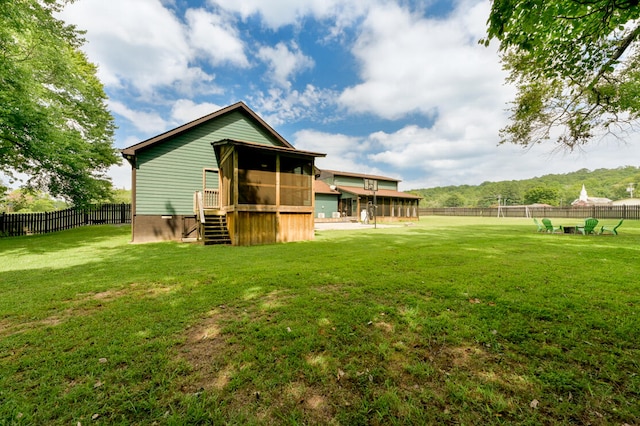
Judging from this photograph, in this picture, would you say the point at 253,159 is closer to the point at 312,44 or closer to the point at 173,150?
the point at 173,150

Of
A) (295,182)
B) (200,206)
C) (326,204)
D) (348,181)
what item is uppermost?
(348,181)

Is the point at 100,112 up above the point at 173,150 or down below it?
above

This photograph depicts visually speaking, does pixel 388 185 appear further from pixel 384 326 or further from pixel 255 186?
pixel 384 326

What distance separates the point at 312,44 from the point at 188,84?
1049cm

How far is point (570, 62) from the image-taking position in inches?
210

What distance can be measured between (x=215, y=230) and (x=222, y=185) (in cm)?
280

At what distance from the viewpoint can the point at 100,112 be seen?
1741 cm

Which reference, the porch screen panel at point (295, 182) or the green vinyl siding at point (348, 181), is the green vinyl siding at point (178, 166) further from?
the green vinyl siding at point (348, 181)

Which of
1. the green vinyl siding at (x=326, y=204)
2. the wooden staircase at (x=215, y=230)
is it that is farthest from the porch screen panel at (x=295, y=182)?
the green vinyl siding at (x=326, y=204)

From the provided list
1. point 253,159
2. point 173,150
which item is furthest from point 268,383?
point 173,150

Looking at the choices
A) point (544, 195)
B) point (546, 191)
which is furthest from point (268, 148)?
point (544, 195)

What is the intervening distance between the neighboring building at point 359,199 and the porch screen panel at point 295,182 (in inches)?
590

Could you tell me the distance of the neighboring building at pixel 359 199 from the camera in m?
28.5

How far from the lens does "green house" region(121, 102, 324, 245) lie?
35.8ft
